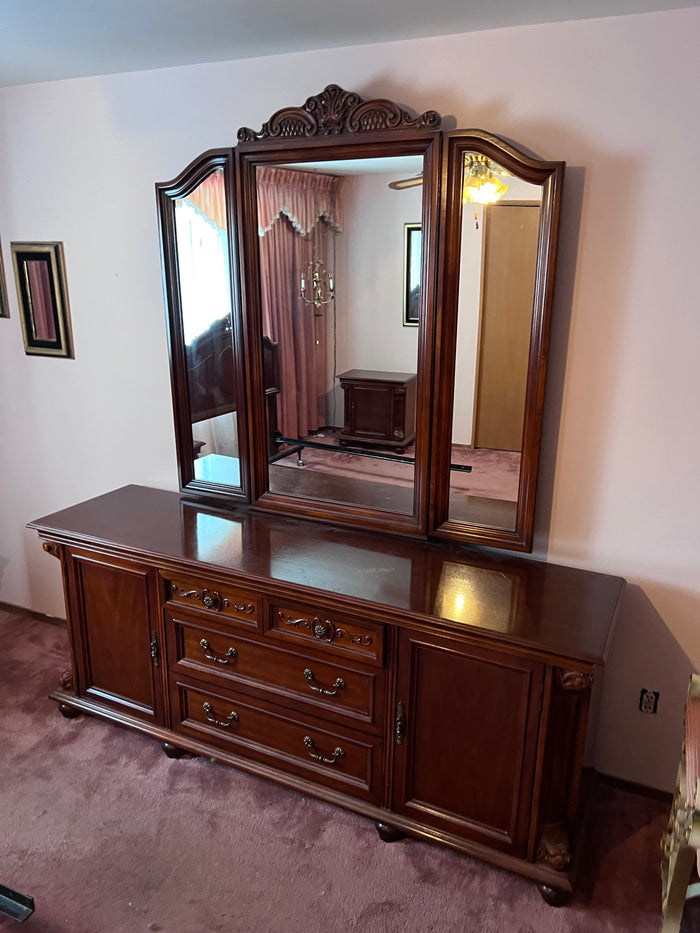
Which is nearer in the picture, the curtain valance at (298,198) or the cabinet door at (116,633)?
the curtain valance at (298,198)

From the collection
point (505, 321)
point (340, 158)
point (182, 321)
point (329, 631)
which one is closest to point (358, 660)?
point (329, 631)

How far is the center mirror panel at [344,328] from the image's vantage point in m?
1.99

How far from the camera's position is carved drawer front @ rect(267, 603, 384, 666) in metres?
1.86

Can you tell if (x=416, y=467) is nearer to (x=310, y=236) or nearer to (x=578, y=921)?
(x=310, y=236)

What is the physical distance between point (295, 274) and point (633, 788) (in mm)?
1984

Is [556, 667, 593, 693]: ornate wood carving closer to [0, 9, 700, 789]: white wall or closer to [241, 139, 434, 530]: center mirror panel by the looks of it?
[0, 9, 700, 789]: white wall

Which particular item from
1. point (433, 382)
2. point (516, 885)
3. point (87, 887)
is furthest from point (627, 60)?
point (87, 887)

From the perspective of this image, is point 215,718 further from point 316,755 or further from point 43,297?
point 43,297

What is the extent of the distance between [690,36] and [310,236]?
1.11 metres

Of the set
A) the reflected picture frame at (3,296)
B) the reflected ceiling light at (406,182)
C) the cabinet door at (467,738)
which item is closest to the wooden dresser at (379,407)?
the reflected ceiling light at (406,182)

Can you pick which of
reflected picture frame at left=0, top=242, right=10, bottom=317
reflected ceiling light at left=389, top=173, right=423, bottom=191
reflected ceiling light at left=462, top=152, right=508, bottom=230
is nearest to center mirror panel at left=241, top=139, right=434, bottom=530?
reflected ceiling light at left=389, top=173, right=423, bottom=191

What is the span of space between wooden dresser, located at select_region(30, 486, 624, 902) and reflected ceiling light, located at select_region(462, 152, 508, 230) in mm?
1028

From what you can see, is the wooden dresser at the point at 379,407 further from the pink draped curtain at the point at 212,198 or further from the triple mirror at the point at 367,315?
the pink draped curtain at the point at 212,198

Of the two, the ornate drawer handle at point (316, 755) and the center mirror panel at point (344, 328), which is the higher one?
the center mirror panel at point (344, 328)
